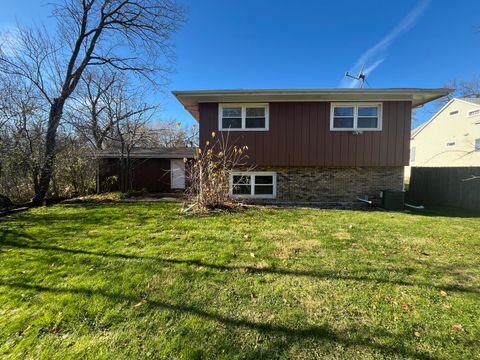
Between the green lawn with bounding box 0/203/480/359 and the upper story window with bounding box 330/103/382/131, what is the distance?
5.08 m

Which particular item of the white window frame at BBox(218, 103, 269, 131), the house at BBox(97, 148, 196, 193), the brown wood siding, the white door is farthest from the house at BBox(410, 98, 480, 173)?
the house at BBox(97, 148, 196, 193)

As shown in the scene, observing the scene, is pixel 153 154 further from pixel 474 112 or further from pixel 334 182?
pixel 474 112

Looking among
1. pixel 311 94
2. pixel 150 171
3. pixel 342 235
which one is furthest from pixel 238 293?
pixel 150 171

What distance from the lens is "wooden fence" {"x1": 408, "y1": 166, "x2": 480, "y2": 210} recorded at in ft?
28.1

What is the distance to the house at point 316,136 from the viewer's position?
873 cm

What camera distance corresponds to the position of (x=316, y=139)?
8.95 metres

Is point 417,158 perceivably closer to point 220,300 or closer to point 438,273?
point 438,273

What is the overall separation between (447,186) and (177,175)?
13.4 meters

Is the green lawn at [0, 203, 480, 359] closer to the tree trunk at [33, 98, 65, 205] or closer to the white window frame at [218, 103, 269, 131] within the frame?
the tree trunk at [33, 98, 65, 205]

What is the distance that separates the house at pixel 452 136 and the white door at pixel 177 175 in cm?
1925

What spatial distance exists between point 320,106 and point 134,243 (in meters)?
8.05

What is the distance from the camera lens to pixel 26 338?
81.3 inches

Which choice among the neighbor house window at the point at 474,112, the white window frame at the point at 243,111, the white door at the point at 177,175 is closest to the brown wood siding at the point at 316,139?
the white window frame at the point at 243,111

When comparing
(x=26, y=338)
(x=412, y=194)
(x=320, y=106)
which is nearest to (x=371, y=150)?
(x=320, y=106)
